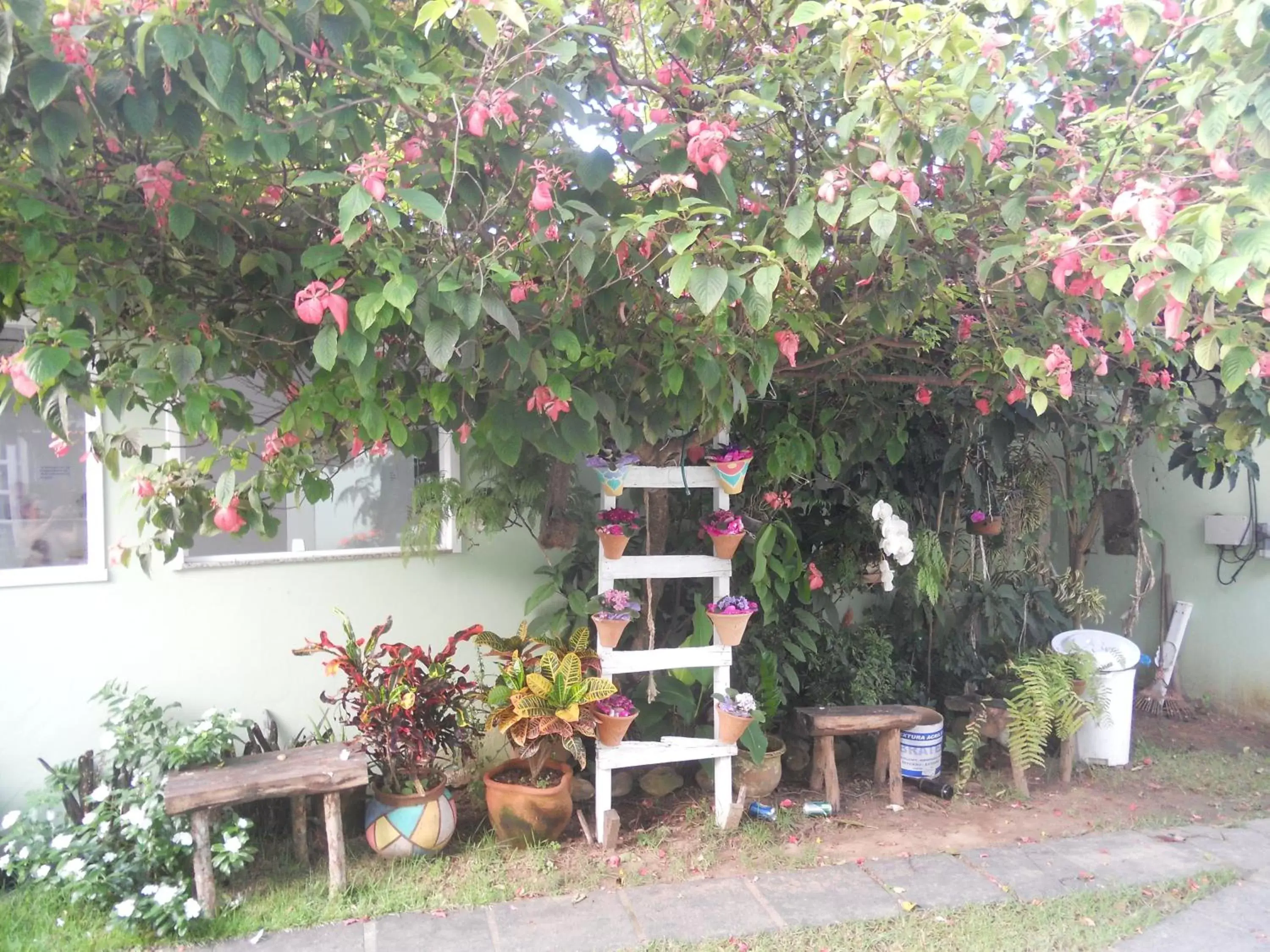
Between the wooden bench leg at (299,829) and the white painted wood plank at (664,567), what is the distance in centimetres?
149

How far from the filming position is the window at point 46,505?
354 centimetres

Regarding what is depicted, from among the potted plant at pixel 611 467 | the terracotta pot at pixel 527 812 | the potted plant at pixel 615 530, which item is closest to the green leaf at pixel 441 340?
the potted plant at pixel 611 467

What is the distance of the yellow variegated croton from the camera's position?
139 inches

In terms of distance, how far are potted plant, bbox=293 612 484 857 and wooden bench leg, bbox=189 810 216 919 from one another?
0.62m

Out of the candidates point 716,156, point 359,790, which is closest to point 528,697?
point 359,790

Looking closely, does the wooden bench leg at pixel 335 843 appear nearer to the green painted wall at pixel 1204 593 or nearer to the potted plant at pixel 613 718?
the potted plant at pixel 613 718

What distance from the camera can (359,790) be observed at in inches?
154

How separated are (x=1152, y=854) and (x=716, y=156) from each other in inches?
135

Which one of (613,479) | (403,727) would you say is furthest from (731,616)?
(403,727)

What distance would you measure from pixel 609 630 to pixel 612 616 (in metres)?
0.06

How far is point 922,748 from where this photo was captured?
4449 millimetres

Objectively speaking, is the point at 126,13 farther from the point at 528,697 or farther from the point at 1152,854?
the point at 1152,854

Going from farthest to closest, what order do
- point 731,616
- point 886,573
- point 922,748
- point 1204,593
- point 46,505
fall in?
point 1204,593 < point 886,573 < point 922,748 < point 731,616 < point 46,505

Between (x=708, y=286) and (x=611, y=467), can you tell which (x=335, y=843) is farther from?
(x=708, y=286)
